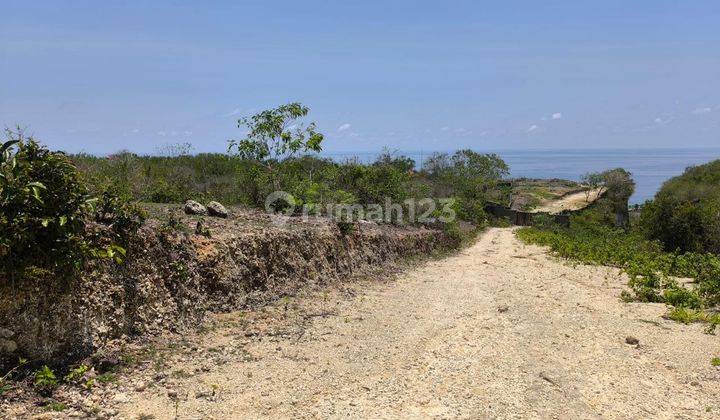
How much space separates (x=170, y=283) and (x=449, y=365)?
379 cm

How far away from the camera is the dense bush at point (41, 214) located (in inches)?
193

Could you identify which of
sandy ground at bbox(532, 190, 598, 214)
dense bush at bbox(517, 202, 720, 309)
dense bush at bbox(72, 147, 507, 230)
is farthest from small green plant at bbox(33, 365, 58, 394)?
sandy ground at bbox(532, 190, 598, 214)

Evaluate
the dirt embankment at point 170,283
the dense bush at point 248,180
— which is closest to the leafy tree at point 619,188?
the dense bush at point 248,180

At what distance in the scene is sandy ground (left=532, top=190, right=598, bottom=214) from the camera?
43347 mm

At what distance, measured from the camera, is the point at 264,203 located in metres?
12.8

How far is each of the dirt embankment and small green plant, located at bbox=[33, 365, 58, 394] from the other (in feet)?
1.07

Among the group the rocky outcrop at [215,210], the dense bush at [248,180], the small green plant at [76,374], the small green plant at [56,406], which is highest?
the dense bush at [248,180]

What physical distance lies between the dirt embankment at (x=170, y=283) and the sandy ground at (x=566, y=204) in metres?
34.9

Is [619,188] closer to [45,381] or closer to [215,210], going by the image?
[215,210]

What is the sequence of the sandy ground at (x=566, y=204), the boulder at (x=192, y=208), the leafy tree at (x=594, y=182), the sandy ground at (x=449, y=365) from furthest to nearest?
the leafy tree at (x=594, y=182) < the sandy ground at (x=566, y=204) < the boulder at (x=192, y=208) < the sandy ground at (x=449, y=365)

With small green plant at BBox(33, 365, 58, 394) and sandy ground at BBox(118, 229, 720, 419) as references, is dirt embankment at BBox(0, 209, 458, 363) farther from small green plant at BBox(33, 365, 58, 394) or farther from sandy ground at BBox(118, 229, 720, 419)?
sandy ground at BBox(118, 229, 720, 419)

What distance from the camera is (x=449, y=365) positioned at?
6117mm

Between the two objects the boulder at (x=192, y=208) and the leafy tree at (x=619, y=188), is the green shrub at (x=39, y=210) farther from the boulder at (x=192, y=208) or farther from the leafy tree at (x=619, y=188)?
the leafy tree at (x=619, y=188)

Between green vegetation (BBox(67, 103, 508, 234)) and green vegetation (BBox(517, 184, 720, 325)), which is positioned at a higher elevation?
green vegetation (BBox(67, 103, 508, 234))
